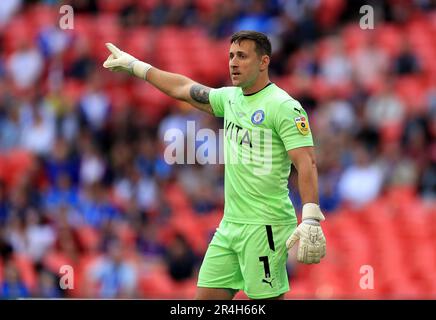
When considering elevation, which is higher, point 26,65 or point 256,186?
point 26,65

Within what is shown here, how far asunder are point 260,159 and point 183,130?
8.67 m

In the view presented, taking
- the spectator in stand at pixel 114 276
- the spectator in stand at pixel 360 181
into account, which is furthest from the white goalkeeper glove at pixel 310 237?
the spectator in stand at pixel 360 181

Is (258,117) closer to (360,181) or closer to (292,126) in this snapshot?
(292,126)

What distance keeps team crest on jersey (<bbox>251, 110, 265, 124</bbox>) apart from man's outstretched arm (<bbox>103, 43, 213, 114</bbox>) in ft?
2.19

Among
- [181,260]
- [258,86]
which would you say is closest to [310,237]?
[258,86]

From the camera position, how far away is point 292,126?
303 inches

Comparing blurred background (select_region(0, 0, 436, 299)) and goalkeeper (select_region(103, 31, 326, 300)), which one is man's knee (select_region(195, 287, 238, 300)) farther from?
blurred background (select_region(0, 0, 436, 299))

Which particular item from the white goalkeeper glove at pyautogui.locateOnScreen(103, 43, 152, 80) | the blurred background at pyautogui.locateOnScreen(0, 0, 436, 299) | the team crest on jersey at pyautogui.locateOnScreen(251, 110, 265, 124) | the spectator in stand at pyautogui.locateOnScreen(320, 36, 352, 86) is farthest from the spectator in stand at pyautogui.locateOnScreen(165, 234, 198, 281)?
the team crest on jersey at pyautogui.locateOnScreen(251, 110, 265, 124)

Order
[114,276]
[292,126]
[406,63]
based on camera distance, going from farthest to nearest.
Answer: [406,63] → [114,276] → [292,126]

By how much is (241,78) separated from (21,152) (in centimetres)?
1015

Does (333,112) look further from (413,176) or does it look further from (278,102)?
(278,102)

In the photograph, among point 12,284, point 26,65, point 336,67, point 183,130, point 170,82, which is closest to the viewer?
point 170,82

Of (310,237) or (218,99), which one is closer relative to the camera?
(310,237)
